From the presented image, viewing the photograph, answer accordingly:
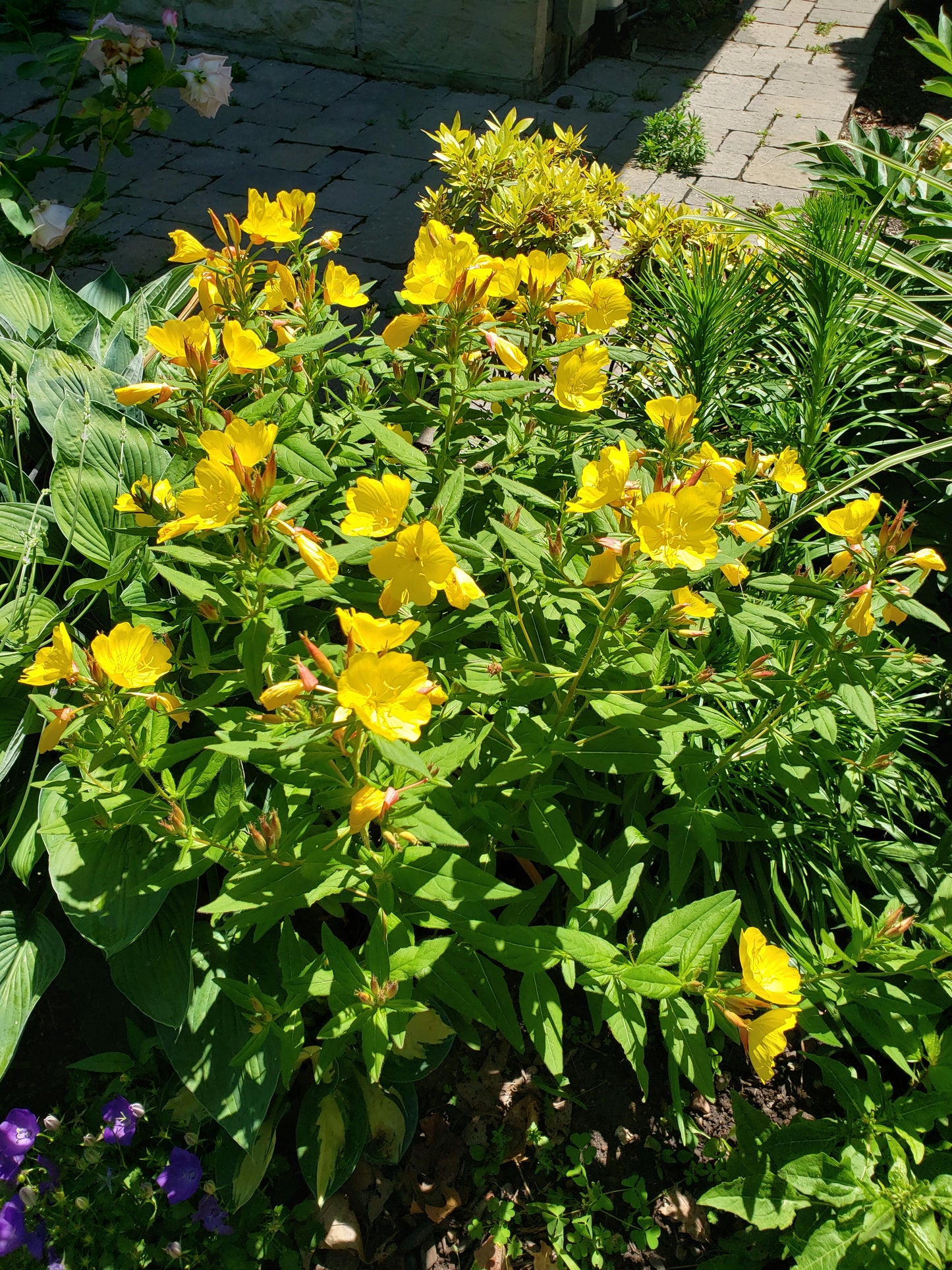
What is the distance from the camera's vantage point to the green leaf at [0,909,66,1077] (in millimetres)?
1690

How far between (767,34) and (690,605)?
7.83m

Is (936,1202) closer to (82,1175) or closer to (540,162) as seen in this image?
(82,1175)

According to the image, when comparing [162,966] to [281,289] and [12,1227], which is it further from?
[281,289]

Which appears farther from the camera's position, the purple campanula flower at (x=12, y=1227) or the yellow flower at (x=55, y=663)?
the purple campanula flower at (x=12, y=1227)

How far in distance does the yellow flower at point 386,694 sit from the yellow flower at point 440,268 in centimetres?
68

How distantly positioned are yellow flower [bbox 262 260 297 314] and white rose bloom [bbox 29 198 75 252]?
1.30 metres

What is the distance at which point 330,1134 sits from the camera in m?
1.76

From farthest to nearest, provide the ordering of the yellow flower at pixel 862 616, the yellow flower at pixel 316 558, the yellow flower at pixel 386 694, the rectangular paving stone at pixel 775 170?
the rectangular paving stone at pixel 775 170, the yellow flower at pixel 862 616, the yellow flower at pixel 316 558, the yellow flower at pixel 386 694

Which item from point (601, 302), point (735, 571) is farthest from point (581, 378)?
point (735, 571)

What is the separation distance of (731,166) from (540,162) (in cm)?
283

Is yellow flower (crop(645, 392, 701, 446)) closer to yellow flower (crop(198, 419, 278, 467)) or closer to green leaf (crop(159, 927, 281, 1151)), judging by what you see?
yellow flower (crop(198, 419, 278, 467))

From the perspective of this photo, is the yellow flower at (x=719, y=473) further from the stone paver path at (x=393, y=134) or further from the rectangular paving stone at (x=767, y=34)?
the rectangular paving stone at (x=767, y=34)

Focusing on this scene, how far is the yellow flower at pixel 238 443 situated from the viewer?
1342 millimetres

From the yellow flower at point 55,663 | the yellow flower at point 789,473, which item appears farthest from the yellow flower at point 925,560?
the yellow flower at point 55,663
